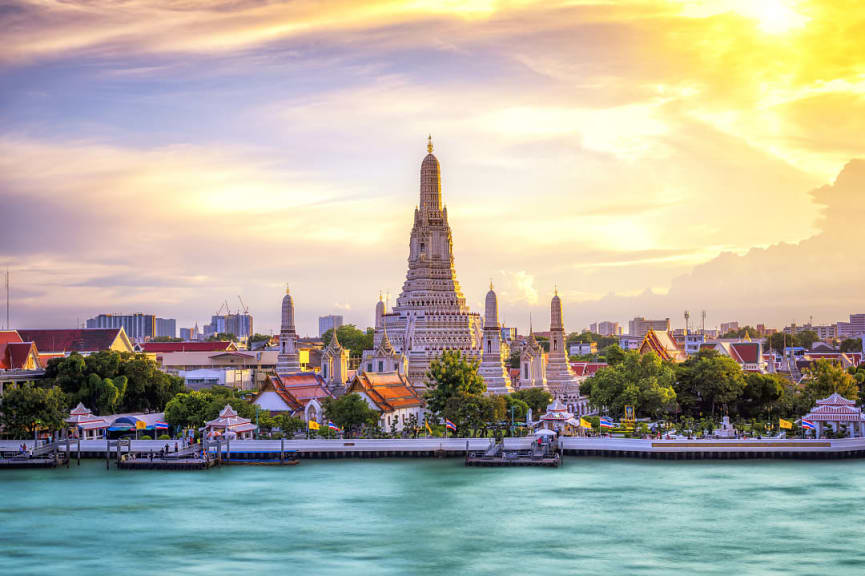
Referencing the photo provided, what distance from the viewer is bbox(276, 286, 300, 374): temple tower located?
103 m

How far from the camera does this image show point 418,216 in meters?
118

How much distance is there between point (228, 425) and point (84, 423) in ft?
32.4

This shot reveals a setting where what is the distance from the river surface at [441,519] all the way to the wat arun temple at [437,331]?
32746 millimetres

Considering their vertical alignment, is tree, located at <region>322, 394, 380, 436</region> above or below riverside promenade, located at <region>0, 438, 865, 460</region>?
above

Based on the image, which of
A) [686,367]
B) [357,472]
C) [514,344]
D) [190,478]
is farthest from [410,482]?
[514,344]

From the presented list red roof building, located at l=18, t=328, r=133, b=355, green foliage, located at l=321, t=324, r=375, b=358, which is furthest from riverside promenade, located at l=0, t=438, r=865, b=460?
green foliage, located at l=321, t=324, r=375, b=358

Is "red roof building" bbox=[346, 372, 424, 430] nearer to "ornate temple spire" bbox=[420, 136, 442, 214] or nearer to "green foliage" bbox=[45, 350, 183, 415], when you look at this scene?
"green foliage" bbox=[45, 350, 183, 415]

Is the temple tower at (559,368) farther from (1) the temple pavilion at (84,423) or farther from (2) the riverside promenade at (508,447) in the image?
(1) the temple pavilion at (84,423)

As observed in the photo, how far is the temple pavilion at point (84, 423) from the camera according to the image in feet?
249

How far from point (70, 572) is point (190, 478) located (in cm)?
2194

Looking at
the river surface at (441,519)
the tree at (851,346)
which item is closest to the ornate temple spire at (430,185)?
the river surface at (441,519)

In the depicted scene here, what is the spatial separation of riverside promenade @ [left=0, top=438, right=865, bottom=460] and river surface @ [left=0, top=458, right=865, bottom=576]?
5.65ft

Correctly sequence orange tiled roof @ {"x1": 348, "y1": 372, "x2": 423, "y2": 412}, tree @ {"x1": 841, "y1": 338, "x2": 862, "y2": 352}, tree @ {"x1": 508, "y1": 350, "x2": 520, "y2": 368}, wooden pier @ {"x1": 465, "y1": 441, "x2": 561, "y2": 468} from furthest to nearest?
tree @ {"x1": 841, "y1": 338, "x2": 862, "y2": 352}, tree @ {"x1": 508, "y1": 350, "x2": 520, "y2": 368}, orange tiled roof @ {"x1": 348, "y1": 372, "x2": 423, "y2": 412}, wooden pier @ {"x1": 465, "y1": 441, "x2": 561, "y2": 468}

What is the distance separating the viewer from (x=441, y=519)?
51281 mm
